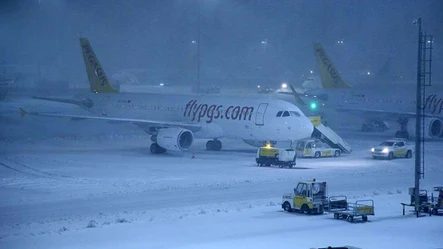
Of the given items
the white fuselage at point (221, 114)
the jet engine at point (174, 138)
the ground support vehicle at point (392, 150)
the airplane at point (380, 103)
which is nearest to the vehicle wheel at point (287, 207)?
the white fuselage at point (221, 114)

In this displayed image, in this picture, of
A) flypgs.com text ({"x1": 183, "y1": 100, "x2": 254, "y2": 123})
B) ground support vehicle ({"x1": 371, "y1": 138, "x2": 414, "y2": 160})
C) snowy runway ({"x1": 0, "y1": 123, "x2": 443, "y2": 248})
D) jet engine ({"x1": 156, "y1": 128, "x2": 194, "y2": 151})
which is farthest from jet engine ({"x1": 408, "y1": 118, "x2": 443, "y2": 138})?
jet engine ({"x1": 156, "y1": 128, "x2": 194, "y2": 151})

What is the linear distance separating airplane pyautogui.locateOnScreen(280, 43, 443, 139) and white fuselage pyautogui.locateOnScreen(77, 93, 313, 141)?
14.5 metres

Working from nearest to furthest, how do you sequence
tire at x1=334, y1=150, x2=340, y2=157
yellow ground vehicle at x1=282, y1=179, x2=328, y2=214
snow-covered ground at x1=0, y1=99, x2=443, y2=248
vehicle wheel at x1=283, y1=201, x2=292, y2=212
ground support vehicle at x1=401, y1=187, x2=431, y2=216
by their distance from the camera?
snow-covered ground at x1=0, y1=99, x2=443, y2=248, yellow ground vehicle at x1=282, y1=179, x2=328, y2=214, vehicle wheel at x1=283, y1=201, x2=292, y2=212, ground support vehicle at x1=401, y1=187, x2=431, y2=216, tire at x1=334, y1=150, x2=340, y2=157

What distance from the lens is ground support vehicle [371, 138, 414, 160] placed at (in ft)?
137

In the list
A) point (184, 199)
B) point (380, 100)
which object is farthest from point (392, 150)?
point (184, 199)

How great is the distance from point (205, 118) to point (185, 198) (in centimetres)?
1644

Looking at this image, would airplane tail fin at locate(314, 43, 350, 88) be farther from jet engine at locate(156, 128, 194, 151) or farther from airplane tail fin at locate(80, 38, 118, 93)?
jet engine at locate(156, 128, 194, 151)

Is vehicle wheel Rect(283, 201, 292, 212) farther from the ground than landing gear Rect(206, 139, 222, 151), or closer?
closer

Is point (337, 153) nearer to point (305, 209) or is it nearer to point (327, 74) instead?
point (305, 209)

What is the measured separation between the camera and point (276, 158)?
122 ft

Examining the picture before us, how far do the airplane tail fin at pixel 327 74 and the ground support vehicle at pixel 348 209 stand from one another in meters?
38.7

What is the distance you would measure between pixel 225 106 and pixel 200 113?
1.80 metres

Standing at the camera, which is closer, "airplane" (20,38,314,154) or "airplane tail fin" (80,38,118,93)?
"airplane" (20,38,314,154)

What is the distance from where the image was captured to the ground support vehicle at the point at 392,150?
41875mm
